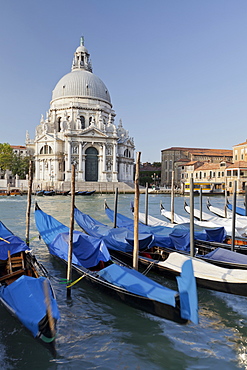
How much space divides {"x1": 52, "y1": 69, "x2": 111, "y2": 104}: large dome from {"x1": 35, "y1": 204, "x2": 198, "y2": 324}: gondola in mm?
35165

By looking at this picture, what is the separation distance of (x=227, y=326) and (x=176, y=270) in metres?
1.35

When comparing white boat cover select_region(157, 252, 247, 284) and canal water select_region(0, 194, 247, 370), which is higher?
white boat cover select_region(157, 252, 247, 284)

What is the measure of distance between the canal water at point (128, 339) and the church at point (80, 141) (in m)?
28.6

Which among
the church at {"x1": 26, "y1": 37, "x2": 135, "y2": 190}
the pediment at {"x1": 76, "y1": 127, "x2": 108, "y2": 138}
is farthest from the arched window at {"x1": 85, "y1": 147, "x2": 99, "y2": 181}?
the pediment at {"x1": 76, "y1": 127, "x2": 108, "y2": 138}

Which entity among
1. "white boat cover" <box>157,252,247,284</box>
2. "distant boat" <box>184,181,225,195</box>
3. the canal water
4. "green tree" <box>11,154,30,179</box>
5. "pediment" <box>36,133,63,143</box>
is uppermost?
"pediment" <box>36,133,63,143</box>

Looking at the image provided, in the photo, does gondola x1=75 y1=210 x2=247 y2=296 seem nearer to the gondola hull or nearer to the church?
the gondola hull

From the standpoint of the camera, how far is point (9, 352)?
3.46m

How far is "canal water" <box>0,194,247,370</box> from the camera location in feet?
10.9

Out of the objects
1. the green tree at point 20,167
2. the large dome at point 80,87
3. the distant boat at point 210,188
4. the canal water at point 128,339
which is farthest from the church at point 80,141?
the canal water at point 128,339

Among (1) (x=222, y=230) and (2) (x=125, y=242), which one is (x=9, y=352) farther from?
(1) (x=222, y=230)

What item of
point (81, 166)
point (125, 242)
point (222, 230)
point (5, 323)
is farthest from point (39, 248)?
point (81, 166)

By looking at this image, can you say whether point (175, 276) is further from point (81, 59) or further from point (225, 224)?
point (81, 59)

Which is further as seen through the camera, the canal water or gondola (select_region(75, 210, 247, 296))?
gondola (select_region(75, 210, 247, 296))

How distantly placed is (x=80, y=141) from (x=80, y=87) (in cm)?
862
